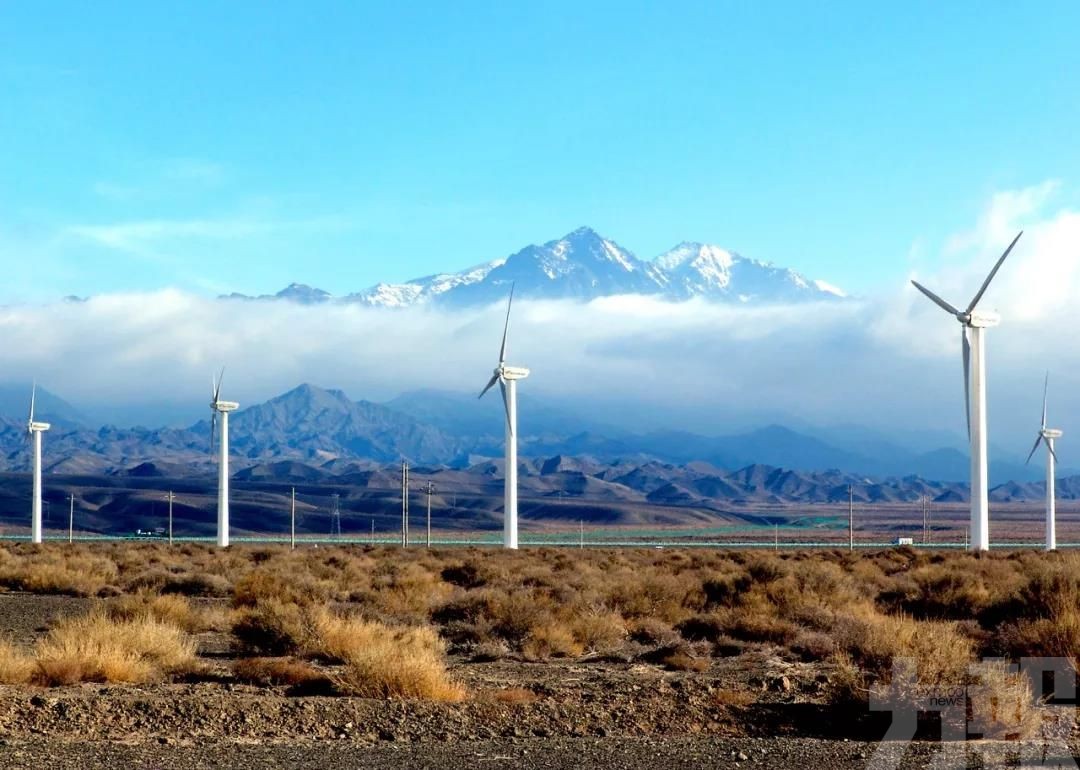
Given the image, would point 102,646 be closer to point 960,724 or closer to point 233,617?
point 233,617

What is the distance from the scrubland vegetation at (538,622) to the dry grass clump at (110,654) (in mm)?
34

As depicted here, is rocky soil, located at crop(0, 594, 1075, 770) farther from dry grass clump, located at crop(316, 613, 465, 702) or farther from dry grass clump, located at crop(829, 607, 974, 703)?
dry grass clump, located at crop(829, 607, 974, 703)

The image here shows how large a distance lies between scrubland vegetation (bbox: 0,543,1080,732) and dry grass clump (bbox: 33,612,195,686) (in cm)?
3

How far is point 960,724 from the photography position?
1747 centimetres

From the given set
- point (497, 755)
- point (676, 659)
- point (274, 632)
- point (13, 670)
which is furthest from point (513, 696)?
point (274, 632)

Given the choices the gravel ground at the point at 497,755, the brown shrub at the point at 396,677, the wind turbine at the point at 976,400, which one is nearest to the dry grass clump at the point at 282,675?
the brown shrub at the point at 396,677

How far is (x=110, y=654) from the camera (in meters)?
21.8

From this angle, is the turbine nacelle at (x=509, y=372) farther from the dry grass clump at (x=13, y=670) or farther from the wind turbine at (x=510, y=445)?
the dry grass clump at (x=13, y=670)

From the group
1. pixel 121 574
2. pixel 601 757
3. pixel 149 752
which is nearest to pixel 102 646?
pixel 149 752

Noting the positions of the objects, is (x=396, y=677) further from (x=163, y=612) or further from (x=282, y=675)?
(x=163, y=612)

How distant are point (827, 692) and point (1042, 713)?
3.10m

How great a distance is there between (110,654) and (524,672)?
7.32 meters

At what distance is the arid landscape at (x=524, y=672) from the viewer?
1708 centimetres

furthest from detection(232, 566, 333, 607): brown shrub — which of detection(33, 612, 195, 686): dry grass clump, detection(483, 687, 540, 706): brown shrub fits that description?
detection(483, 687, 540, 706): brown shrub
